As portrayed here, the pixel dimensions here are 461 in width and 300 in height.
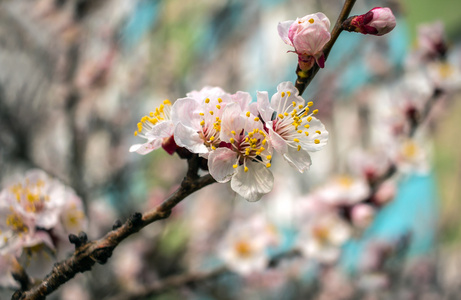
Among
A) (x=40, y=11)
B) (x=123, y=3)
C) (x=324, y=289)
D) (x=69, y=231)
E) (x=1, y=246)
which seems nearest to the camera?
(x=1, y=246)

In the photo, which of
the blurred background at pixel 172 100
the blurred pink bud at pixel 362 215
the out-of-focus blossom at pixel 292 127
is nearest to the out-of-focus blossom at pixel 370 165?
the blurred pink bud at pixel 362 215

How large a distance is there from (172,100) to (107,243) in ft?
7.58

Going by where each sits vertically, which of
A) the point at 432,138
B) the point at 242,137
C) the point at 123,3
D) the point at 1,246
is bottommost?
the point at 432,138

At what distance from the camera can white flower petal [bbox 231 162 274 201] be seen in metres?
0.61

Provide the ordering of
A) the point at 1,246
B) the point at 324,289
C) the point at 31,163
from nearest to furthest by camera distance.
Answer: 1. the point at 1,246
2. the point at 31,163
3. the point at 324,289

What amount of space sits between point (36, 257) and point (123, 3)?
2.34 meters

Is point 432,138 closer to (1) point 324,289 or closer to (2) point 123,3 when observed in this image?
(1) point 324,289

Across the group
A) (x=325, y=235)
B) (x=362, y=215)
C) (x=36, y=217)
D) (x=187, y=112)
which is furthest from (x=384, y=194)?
(x=36, y=217)

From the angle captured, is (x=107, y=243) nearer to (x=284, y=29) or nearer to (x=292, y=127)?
A: (x=292, y=127)

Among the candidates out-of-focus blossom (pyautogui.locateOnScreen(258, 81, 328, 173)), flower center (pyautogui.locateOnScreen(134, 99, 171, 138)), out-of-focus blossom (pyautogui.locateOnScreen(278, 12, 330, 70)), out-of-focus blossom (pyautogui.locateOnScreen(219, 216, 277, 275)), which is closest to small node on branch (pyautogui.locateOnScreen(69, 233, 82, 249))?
flower center (pyautogui.locateOnScreen(134, 99, 171, 138))

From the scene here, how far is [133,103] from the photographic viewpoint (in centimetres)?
337

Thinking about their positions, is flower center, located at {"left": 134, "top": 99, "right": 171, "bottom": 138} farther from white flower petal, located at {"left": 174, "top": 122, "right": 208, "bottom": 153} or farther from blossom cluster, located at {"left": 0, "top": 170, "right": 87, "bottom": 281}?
blossom cluster, located at {"left": 0, "top": 170, "right": 87, "bottom": 281}

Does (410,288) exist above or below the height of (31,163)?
below

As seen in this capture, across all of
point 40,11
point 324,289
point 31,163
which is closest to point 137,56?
point 40,11
